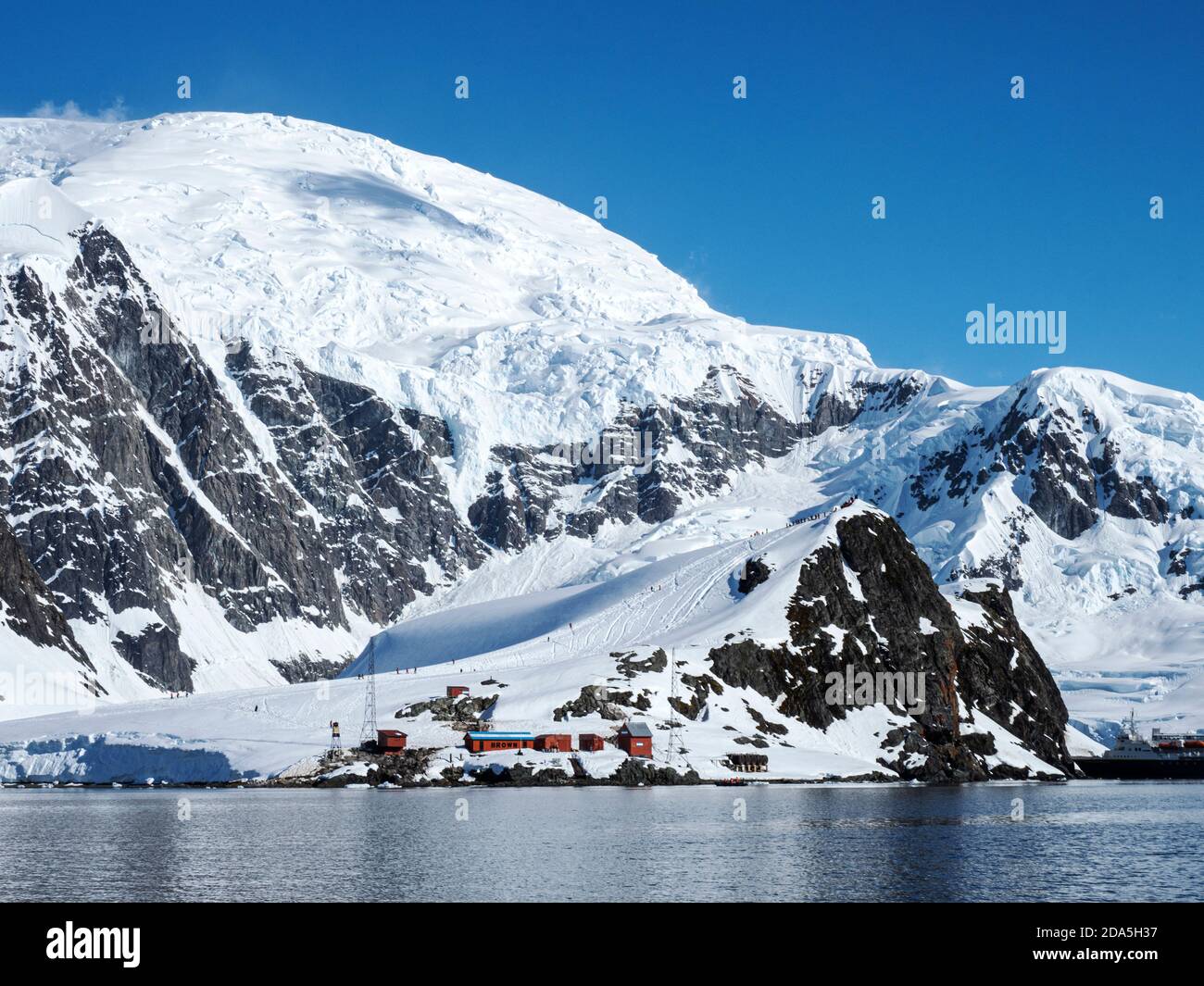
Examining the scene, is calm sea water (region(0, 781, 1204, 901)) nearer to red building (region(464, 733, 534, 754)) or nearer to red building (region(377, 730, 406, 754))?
red building (region(464, 733, 534, 754))

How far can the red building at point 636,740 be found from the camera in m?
181

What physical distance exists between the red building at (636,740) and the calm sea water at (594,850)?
29027 mm

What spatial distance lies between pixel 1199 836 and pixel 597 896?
54797 millimetres

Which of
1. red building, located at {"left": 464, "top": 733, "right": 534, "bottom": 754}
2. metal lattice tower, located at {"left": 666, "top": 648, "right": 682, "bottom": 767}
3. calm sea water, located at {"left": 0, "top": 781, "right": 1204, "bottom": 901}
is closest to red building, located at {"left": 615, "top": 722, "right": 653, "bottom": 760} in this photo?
metal lattice tower, located at {"left": 666, "top": 648, "right": 682, "bottom": 767}

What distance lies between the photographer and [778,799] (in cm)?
14788

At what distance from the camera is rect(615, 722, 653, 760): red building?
181 m

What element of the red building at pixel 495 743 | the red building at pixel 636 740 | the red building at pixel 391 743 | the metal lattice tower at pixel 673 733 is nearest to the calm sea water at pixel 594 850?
the red building at pixel 636 740

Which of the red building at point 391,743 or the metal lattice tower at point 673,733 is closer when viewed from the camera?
the red building at point 391,743

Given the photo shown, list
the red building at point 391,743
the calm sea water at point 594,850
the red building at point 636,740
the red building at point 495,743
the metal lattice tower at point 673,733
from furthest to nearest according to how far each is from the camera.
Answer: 1. the metal lattice tower at point 673,733
2. the red building at point 391,743
3. the red building at point 495,743
4. the red building at point 636,740
5. the calm sea water at point 594,850

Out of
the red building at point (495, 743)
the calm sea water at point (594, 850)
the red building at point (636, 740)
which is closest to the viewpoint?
the calm sea water at point (594, 850)

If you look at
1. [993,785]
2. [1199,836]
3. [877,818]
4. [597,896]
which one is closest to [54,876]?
[597,896]

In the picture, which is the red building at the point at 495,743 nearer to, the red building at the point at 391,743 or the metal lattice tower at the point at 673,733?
the red building at the point at 391,743
